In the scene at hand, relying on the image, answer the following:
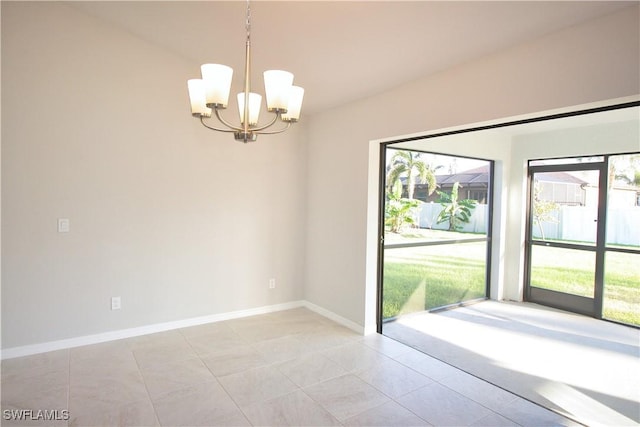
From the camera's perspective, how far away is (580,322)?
415 cm

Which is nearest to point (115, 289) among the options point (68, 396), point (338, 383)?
point (68, 396)

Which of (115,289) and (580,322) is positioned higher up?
(115,289)

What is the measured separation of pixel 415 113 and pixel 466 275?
275cm

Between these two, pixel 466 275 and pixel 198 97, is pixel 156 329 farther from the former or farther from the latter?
pixel 466 275

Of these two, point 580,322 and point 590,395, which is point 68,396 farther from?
point 580,322

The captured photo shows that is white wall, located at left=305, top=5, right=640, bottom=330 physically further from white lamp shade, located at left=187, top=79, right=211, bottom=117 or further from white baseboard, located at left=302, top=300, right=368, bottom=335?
white lamp shade, located at left=187, top=79, right=211, bottom=117

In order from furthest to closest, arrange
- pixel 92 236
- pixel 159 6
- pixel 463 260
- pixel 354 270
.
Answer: pixel 463 260 < pixel 354 270 < pixel 92 236 < pixel 159 6

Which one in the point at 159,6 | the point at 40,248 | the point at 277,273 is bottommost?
the point at 277,273

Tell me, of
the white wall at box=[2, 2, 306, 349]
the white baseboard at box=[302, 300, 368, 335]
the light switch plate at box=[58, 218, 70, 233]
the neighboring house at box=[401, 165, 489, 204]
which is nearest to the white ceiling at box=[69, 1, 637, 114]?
the white wall at box=[2, 2, 306, 349]

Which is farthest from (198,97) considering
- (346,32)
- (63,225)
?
(63,225)

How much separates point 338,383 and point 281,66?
2886 mm

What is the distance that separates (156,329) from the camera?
149 inches

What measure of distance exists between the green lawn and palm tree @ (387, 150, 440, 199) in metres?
0.56

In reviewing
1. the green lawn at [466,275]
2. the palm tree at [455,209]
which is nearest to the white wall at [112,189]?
the green lawn at [466,275]
